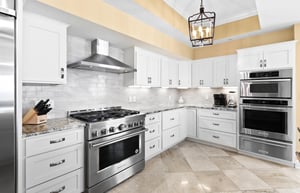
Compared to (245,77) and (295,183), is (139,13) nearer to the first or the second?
(245,77)

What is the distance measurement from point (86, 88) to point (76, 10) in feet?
4.23

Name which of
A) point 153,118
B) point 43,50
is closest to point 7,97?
point 43,50

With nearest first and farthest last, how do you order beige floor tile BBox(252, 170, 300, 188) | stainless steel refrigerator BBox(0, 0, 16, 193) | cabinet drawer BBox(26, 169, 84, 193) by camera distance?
stainless steel refrigerator BBox(0, 0, 16, 193)
cabinet drawer BBox(26, 169, 84, 193)
beige floor tile BBox(252, 170, 300, 188)

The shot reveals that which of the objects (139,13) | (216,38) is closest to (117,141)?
(139,13)

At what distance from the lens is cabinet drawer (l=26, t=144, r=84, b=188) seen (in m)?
1.62

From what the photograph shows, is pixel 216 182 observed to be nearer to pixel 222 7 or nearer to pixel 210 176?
pixel 210 176

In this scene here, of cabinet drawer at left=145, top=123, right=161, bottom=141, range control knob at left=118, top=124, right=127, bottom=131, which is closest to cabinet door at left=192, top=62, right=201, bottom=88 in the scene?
cabinet drawer at left=145, top=123, right=161, bottom=141

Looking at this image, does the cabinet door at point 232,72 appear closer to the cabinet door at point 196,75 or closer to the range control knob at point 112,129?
the cabinet door at point 196,75

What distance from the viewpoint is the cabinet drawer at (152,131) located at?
316 cm

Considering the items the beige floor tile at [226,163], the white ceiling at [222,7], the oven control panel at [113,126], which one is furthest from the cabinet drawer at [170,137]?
the white ceiling at [222,7]

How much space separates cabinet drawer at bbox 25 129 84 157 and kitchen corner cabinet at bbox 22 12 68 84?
72 centimetres

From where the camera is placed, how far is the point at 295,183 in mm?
2455

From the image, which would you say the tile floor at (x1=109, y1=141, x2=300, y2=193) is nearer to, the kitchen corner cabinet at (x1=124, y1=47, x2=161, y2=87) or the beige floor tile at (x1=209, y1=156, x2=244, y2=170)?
the beige floor tile at (x1=209, y1=156, x2=244, y2=170)

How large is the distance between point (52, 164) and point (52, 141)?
0.26m
